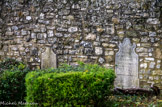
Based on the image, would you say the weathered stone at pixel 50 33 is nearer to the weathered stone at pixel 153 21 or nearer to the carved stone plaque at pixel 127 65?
the carved stone plaque at pixel 127 65

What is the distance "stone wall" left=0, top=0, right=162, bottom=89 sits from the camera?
237 inches

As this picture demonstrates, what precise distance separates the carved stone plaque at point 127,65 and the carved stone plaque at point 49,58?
5.87 ft

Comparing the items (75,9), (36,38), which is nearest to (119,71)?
(75,9)

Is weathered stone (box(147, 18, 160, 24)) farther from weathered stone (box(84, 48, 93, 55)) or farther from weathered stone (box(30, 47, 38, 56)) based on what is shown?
weathered stone (box(30, 47, 38, 56))

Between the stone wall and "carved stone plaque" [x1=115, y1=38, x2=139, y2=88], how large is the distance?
4.9 inches

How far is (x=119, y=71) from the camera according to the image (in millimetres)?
6164

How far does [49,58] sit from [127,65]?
7.40 ft

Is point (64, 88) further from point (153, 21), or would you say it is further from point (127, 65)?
point (153, 21)

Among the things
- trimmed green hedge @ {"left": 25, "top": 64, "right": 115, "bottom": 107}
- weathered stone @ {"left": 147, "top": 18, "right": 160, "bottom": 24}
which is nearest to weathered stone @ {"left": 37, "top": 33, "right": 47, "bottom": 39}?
trimmed green hedge @ {"left": 25, "top": 64, "right": 115, "bottom": 107}

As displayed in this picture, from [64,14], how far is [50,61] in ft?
4.66

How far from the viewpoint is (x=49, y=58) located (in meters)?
6.28

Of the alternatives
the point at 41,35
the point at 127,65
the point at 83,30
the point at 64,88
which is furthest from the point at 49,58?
the point at 64,88

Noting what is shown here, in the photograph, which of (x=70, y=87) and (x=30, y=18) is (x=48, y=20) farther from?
(x=70, y=87)

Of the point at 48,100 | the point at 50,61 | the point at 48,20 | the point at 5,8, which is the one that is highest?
the point at 5,8
